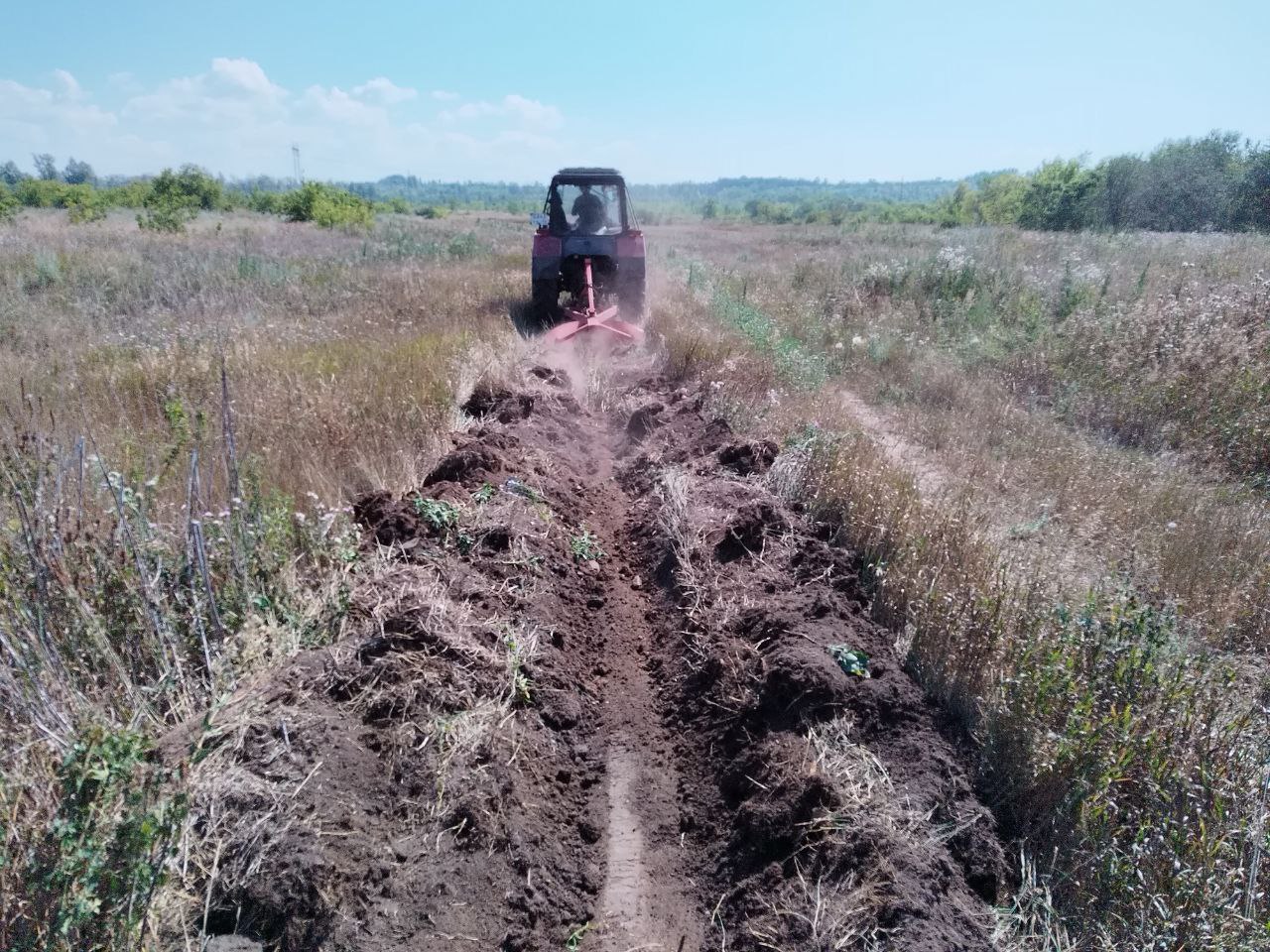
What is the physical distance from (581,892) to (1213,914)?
6.88ft

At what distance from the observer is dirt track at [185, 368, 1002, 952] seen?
7.86 ft

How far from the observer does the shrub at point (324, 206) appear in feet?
116

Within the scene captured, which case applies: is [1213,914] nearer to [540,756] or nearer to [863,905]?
[863,905]

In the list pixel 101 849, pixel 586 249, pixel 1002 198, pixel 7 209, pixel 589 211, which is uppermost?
pixel 1002 198

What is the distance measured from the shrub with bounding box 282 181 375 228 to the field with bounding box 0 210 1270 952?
1272 inches

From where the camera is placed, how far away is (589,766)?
132 inches

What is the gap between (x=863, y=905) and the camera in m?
2.39

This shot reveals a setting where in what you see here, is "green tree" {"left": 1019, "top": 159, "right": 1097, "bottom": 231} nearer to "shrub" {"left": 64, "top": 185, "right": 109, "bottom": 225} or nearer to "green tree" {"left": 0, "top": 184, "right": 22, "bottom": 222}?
"shrub" {"left": 64, "top": 185, "right": 109, "bottom": 225}

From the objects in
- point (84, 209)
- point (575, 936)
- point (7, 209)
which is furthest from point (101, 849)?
point (7, 209)

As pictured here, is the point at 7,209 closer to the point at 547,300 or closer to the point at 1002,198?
the point at 547,300

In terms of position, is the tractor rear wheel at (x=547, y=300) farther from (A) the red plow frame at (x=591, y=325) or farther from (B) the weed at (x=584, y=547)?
(B) the weed at (x=584, y=547)

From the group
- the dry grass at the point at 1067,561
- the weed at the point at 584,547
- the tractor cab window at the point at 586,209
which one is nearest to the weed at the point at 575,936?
the dry grass at the point at 1067,561

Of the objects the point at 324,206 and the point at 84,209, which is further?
the point at 324,206

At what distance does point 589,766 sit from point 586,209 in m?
9.80
